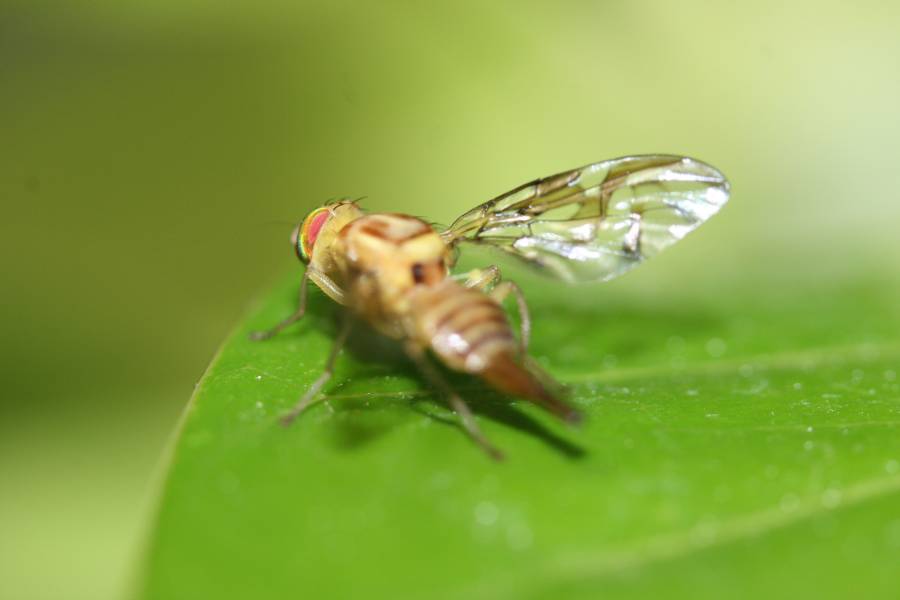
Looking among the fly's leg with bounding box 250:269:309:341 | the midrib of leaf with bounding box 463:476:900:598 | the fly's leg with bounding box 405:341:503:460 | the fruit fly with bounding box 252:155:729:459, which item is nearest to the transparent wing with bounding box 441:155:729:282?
the fruit fly with bounding box 252:155:729:459

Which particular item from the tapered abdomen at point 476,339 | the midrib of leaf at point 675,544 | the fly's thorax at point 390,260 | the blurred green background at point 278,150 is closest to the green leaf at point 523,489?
the midrib of leaf at point 675,544

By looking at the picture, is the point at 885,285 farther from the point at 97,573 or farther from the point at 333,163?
the point at 97,573

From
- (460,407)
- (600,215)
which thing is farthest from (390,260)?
(600,215)

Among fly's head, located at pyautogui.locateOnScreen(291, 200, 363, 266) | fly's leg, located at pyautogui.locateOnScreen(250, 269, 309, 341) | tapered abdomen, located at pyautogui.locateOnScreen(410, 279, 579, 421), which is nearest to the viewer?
tapered abdomen, located at pyautogui.locateOnScreen(410, 279, 579, 421)

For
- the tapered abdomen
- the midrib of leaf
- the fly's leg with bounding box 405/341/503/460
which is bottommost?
the midrib of leaf

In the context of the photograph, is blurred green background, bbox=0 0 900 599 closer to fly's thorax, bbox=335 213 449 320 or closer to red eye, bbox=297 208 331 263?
red eye, bbox=297 208 331 263

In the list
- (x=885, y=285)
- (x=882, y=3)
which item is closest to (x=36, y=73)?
(x=885, y=285)
